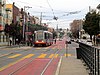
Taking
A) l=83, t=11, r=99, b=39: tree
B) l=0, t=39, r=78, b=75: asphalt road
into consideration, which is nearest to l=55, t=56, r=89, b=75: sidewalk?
l=0, t=39, r=78, b=75: asphalt road

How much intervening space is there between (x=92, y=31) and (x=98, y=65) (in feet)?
225

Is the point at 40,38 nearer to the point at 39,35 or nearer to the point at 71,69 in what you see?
the point at 39,35

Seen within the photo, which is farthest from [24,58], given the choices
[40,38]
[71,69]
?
[40,38]

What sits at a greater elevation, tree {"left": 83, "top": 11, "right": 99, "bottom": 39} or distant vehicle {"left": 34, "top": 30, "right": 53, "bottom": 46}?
tree {"left": 83, "top": 11, "right": 99, "bottom": 39}

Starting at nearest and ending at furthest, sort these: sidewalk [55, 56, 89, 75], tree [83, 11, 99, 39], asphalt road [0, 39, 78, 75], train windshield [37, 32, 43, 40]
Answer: sidewalk [55, 56, 89, 75]
asphalt road [0, 39, 78, 75]
train windshield [37, 32, 43, 40]
tree [83, 11, 99, 39]

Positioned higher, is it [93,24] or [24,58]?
[93,24]

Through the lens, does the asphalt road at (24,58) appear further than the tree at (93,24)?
No

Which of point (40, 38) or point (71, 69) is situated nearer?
point (71, 69)

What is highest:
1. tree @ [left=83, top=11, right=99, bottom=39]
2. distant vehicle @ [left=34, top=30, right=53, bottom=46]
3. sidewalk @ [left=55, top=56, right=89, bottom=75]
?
tree @ [left=83, top=11, right=99, bottom=39]

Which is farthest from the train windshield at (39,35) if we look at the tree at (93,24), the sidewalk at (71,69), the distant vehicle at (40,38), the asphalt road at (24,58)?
the sidewalk at (71,69)

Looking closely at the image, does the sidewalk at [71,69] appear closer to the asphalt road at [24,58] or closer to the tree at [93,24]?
the asphalt road at [24,58]

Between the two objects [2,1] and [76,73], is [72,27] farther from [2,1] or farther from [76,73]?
[76,73]

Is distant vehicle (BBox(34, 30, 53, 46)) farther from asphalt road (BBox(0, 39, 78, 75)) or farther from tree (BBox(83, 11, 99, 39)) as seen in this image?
tree (BBox(83, 11, 99, 39))

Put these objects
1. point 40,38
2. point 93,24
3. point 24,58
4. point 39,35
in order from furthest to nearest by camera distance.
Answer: point 93,24
point 40,38
point 39,35
point 24,58
